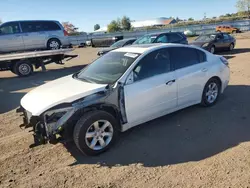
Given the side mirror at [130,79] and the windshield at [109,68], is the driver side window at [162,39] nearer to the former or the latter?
the windshield at [109,68]

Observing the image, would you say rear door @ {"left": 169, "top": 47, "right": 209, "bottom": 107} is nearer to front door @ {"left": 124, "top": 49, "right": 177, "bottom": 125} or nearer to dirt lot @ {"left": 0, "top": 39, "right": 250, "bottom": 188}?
front door @ {"left": 124, "top": 49, "right": 177, "bottom": 125}

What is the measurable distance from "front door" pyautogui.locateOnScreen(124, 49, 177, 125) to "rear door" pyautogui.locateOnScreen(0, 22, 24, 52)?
9.88m

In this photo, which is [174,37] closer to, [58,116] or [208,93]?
[208,93]

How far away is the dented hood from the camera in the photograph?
3666 millimetres

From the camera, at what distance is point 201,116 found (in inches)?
204

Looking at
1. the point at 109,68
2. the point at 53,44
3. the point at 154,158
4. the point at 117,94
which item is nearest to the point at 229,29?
the point at 53,44

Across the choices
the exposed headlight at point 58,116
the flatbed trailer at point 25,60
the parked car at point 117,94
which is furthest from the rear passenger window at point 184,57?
the flatbed trailer at point 25,60

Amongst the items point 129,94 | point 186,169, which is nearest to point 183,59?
point 129,94

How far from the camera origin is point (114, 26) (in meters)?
82.8

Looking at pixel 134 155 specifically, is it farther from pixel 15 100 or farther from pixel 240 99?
pixel 15 100

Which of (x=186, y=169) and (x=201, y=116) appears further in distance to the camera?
(x=201, y=116)

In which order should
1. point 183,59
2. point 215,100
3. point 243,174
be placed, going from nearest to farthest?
point 243,174 → point 183,59 → point 215,100

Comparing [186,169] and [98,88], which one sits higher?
[98,88]

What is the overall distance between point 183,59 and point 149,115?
145 centimetres
